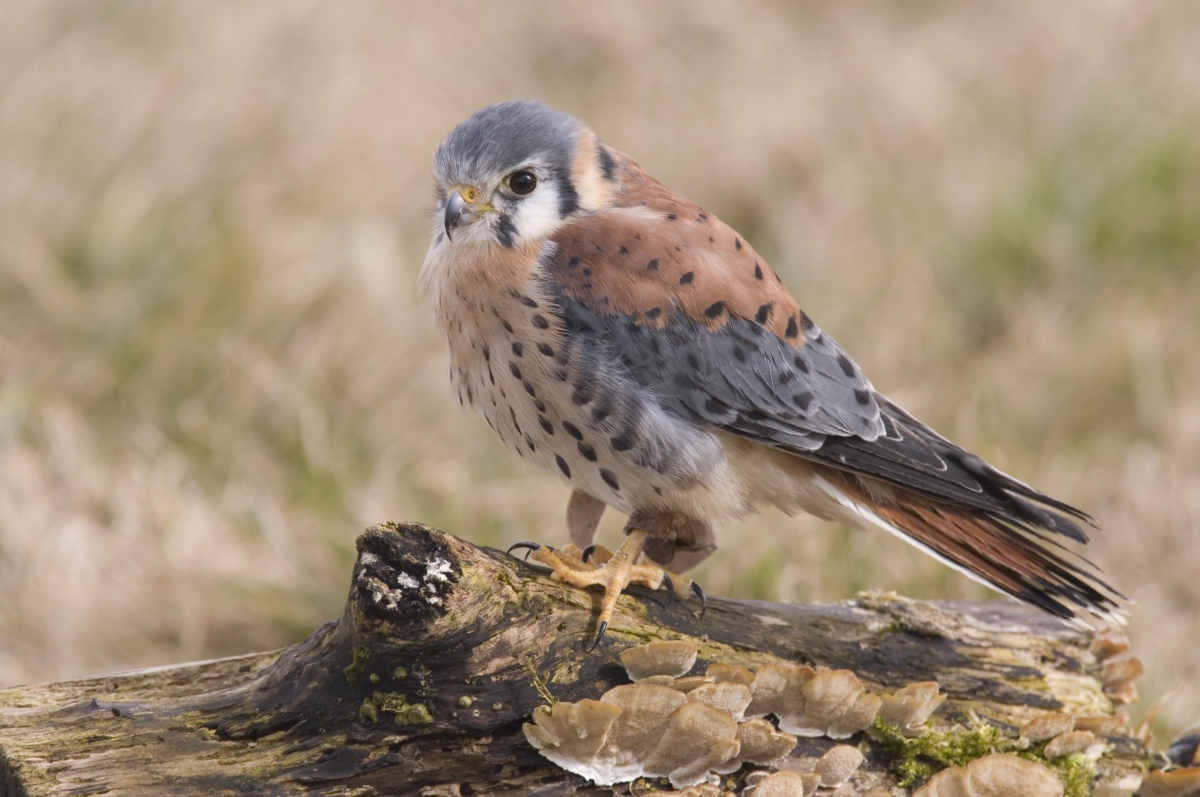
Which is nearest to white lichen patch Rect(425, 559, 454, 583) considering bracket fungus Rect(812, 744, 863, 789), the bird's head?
bracket fungus Rect(812, 744, 863, 789)

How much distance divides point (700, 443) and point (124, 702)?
5.00 ft

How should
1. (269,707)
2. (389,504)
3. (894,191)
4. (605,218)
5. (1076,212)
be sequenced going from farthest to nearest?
(894,191) → (1076,212) → (389,504) → (605,218) → (269,707)

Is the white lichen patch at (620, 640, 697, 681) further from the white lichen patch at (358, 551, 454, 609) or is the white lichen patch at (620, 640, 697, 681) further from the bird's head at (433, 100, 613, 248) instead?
the bird's head at (433, 100, 613, 248)

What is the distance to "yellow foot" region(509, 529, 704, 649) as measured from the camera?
281cm

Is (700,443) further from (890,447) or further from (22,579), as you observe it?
(22,579)

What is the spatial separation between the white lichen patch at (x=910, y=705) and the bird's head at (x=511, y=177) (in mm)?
1535

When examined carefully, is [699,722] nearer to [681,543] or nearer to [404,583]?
[404,583]

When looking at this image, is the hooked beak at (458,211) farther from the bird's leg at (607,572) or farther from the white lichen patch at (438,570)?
the white lichen patch at (438,570)

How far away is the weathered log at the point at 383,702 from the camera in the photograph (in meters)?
2.46

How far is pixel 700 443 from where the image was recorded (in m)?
3.13

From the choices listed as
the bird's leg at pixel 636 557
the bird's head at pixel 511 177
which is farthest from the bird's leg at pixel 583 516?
the bird's head at pixel 511 177

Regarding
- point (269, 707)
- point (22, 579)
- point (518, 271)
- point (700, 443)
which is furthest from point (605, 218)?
point (22, 579)

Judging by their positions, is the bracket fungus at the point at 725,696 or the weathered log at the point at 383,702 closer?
the weathered log at the point at 383,702

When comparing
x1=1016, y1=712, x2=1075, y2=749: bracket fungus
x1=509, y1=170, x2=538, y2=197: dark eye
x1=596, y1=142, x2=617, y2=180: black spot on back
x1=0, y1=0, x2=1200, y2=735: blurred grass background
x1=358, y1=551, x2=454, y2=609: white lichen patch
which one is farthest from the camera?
x1=0, y1=0, x2=1200, y2=735: blurred grass background
